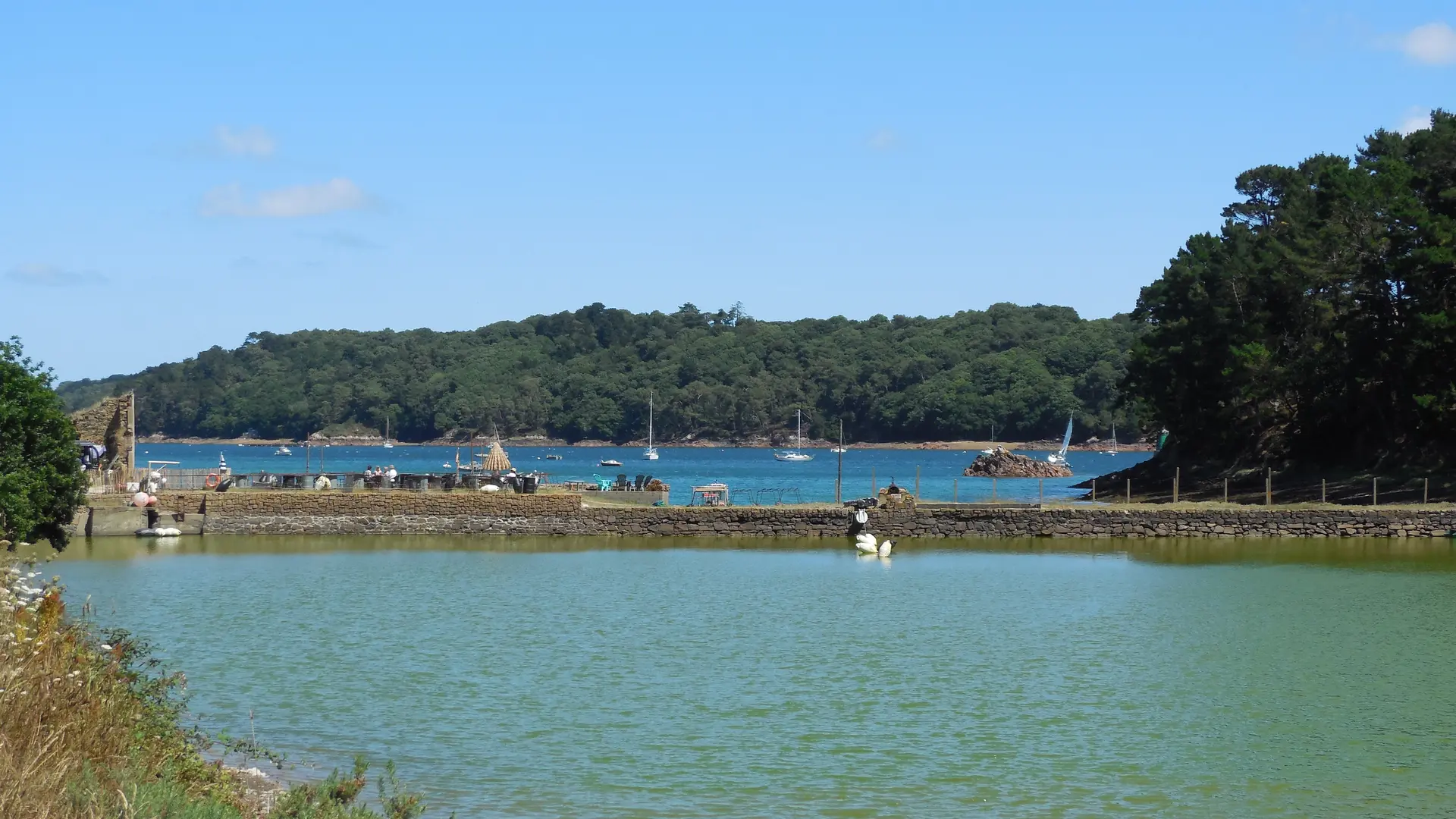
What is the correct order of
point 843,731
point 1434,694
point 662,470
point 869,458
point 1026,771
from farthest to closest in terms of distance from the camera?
point 869,458 < point 662,470 < point 1434,694 < point 843,731 < point 1026,771

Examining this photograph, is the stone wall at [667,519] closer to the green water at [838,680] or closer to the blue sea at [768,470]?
the green water at [838,680]

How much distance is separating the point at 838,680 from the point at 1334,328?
45.5 m

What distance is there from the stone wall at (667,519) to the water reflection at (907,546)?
49 cm

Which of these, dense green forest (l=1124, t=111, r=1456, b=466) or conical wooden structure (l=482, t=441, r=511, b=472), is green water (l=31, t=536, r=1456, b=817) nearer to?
dense green forest (l=1124, t=111, r=1456, b=466)

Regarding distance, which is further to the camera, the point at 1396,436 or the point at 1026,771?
the point at 1396,436

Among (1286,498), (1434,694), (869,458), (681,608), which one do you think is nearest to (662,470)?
(869,458)

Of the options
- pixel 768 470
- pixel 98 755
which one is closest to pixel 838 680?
pixel 98 755

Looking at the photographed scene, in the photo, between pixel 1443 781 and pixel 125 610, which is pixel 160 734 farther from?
pixel 125 610

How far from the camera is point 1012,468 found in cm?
12044

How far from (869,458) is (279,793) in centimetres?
18171

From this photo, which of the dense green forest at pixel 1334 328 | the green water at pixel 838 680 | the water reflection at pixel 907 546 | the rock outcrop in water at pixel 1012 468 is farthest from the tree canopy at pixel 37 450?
the rock outcrop in water at pixel 1012 468

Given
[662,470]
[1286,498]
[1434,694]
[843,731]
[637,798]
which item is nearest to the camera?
[637,798]

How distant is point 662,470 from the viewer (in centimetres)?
15062

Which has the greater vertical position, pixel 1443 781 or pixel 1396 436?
pixel 1396 436
